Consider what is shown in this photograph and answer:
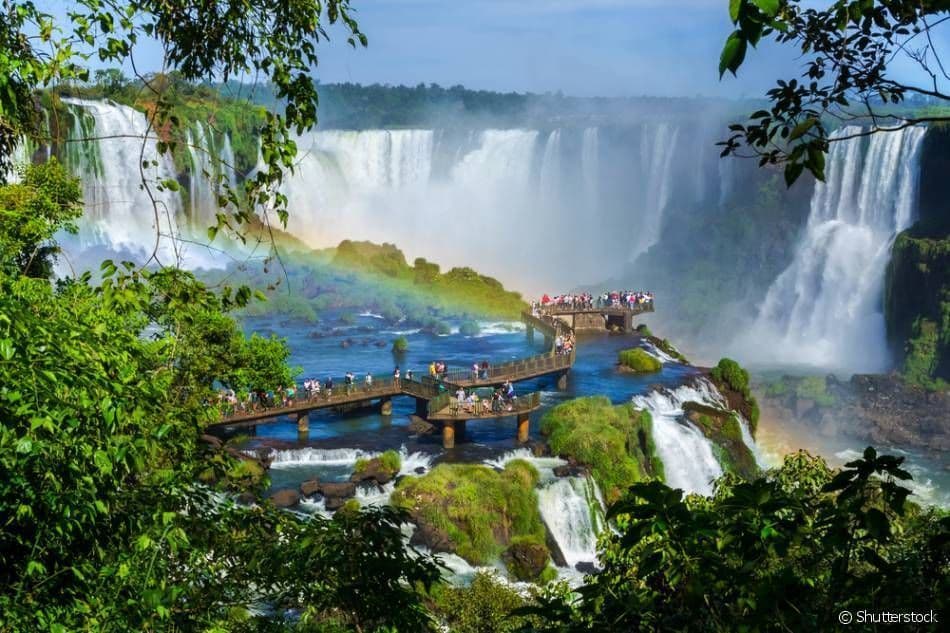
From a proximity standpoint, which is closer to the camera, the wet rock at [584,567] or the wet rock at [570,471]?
the wet rock at [584,567]

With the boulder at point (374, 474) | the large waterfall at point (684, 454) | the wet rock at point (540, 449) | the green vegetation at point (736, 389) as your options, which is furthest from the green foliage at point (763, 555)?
the green vegetation at point (736, 389)

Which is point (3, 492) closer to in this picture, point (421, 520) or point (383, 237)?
point (421, 520)

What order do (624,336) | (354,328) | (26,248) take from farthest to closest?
(354,328) < (624,336) < (26,248)

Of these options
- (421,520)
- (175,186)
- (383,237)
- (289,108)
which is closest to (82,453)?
(175,186)

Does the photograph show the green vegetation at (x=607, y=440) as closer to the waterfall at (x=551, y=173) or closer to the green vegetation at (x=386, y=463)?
the green vegetation at (x=386, y=463)

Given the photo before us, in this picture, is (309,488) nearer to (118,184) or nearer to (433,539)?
(433,539)

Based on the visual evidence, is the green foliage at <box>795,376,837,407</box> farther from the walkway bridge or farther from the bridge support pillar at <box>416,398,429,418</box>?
the bridge support pillar at <box>416,398,429,418</box>
